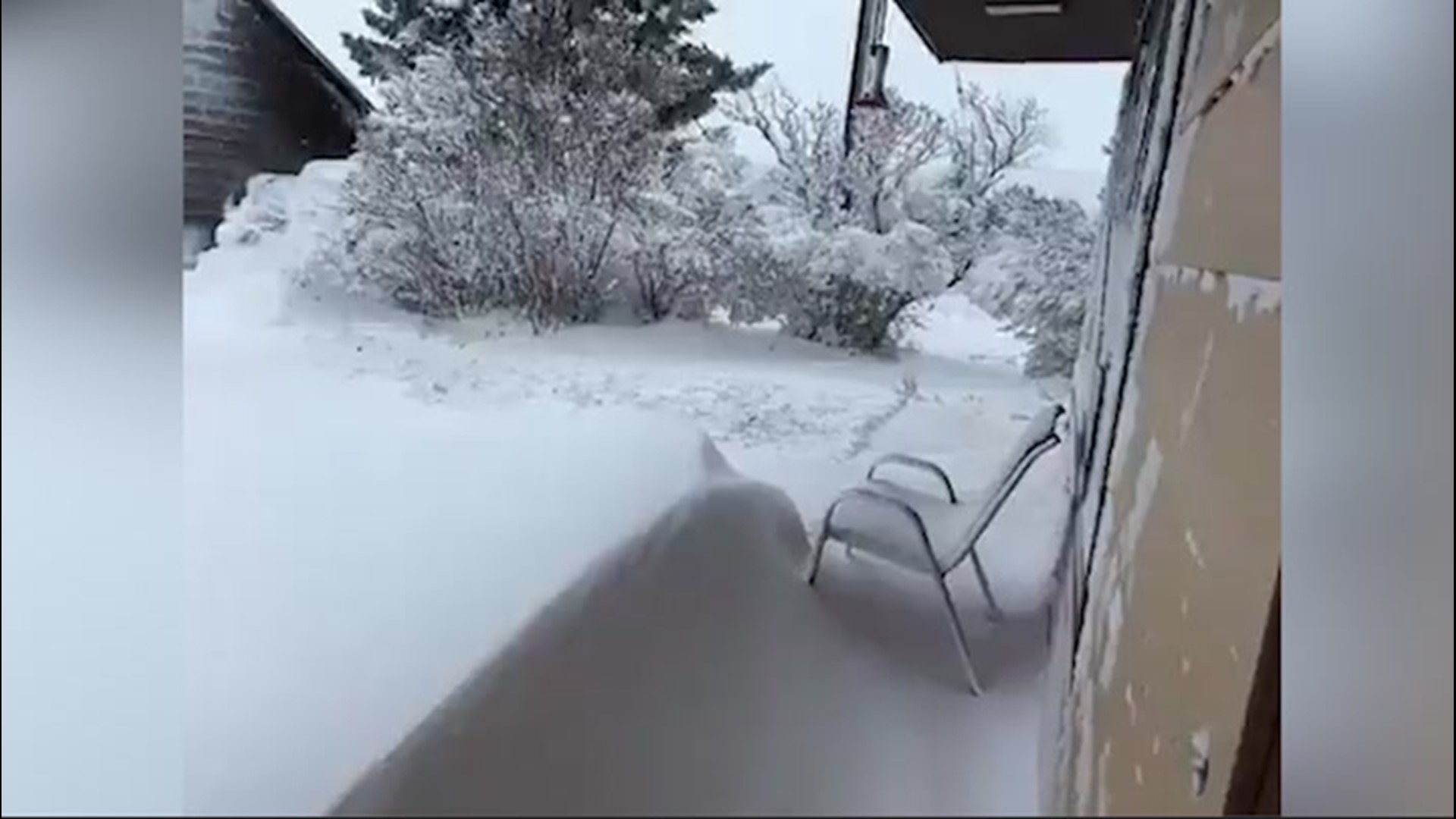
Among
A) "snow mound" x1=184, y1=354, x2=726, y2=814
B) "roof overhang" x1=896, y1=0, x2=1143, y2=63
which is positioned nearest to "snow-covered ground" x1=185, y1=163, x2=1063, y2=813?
"snow mound" x1=184, y1=354, x2=726, y2=814

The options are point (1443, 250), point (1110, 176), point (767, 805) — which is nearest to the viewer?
point (1443, 250)

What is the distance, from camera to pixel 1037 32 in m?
1.56

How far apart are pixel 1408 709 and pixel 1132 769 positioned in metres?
0.26

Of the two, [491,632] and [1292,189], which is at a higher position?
[1292,189]

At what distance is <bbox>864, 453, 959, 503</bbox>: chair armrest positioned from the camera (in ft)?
4.98

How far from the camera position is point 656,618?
1492 mm

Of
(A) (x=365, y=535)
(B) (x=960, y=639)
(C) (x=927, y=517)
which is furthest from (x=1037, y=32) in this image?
(A) (x=365, y=535)

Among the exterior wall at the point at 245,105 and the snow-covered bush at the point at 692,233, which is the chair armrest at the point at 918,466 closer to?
the snow-covered bush at the point at 692,233

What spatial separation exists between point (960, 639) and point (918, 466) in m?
0.19

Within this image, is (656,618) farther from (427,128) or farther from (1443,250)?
(1443,250)

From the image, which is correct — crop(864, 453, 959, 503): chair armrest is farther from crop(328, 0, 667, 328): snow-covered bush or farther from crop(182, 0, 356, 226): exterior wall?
crop(182, 0, 356, 226): exterior wall

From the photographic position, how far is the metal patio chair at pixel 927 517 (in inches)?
59.2

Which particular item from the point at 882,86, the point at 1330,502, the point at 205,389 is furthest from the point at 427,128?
the point at 1330,502

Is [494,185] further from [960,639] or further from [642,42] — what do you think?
[960,639]
